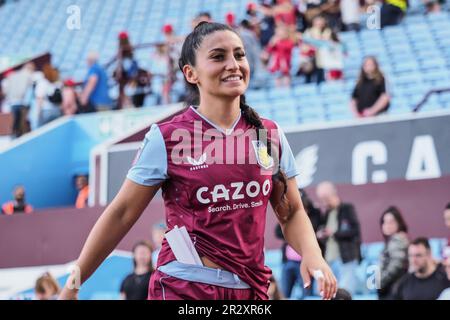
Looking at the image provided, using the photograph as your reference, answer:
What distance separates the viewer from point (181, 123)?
3.49 m

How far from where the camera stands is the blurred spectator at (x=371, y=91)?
891 cm

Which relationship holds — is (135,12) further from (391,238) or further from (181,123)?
(181,123)

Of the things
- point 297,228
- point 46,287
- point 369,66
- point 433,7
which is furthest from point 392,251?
point 433,7

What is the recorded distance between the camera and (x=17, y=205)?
10.1m

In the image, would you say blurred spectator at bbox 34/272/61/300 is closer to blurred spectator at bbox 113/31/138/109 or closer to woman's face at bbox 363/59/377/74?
blurred spectator at bbox 113/31/138/109

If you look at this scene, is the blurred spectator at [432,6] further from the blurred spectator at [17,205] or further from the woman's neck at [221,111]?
the woman's neck at [221,111]

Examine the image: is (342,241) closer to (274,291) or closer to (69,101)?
(274,291)

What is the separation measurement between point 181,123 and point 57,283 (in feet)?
18.2

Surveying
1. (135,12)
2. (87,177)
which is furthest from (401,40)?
(135,12)

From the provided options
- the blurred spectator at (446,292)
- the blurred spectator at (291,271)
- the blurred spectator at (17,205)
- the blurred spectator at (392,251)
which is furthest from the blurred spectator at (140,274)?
the blurred spectator at (17,205)

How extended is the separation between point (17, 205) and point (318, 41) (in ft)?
12.8

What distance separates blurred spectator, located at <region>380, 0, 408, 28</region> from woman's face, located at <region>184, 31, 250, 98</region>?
8.04 m

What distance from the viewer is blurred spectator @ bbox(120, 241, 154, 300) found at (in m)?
7.44

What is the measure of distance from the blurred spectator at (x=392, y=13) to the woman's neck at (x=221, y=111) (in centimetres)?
804
